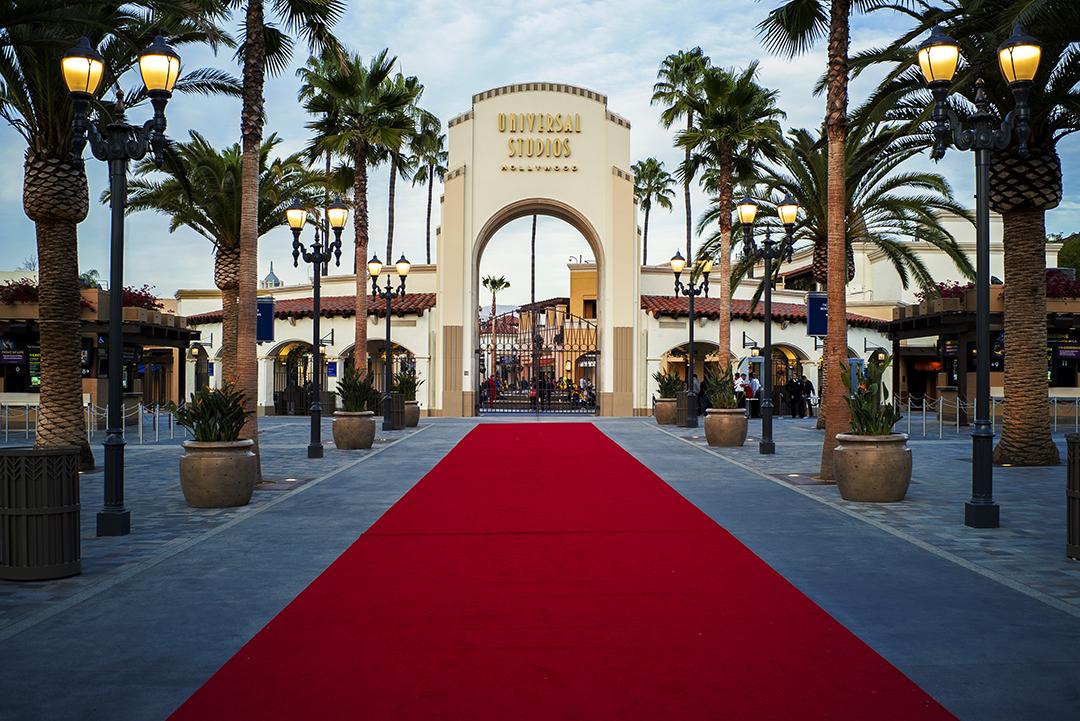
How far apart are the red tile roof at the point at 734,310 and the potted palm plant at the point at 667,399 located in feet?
23.4

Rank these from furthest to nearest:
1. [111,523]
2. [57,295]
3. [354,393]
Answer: [354,393] < [57,295] < [111,523]

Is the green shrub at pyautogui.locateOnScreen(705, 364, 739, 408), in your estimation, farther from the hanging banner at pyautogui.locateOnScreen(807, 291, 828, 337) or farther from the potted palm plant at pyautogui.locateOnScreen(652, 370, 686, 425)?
the potted palm plant at pyautogui.locateOnScreen(652, 370, 686, 425)

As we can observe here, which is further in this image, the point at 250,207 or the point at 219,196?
the point at 219,196

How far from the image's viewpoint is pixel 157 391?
1938 inches

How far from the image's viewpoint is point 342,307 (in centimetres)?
4066

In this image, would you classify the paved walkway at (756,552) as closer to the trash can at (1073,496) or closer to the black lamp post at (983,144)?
the trash can at (1073,496)

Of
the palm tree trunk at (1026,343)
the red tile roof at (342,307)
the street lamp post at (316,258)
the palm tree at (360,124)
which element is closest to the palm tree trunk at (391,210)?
the red tile roof at (342,307)

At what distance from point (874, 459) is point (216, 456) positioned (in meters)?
8.40

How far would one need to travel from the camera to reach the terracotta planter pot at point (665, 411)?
100 feet

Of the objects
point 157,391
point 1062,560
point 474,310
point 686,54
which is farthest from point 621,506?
point 157,391

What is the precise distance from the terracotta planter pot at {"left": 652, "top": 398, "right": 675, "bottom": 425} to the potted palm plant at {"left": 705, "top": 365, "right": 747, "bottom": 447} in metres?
8.48

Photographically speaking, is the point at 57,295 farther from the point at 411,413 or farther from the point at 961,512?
the point at 411,413

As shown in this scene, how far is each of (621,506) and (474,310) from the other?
26.7 metres

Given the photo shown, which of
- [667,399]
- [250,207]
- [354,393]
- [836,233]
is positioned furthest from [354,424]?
[667,399]
